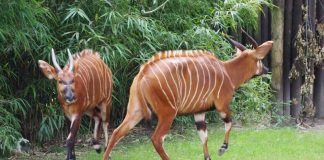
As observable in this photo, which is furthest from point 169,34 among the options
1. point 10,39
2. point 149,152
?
point 10,39

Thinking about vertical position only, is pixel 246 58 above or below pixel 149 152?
above

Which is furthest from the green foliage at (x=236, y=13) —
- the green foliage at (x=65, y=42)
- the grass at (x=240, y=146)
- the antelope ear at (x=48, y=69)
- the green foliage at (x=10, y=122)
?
the antelope ear at (x=48, y=69)

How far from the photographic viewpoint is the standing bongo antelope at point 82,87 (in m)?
5.84

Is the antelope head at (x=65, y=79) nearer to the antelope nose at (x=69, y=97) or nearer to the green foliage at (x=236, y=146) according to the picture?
the antelope nose at (x=69, y=97)

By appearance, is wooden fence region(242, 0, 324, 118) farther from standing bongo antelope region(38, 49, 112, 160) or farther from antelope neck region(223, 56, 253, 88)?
standing bongo antelope region(38, 49, 112, 160)

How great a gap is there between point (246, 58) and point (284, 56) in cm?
336

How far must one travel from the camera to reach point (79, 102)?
6066 millimetres

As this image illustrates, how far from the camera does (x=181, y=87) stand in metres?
5.64

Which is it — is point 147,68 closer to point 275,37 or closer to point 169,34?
point 169,34

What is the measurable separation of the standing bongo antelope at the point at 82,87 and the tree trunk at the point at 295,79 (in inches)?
135

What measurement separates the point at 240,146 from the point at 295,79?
7.56 feet

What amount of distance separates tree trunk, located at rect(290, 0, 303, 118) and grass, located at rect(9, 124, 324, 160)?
2.90 feet

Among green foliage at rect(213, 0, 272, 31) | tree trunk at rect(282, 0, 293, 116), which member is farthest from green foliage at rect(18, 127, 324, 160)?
green foliage at rect(213, 0, 272, 31)

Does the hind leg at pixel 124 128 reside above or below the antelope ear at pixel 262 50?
below
